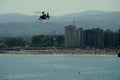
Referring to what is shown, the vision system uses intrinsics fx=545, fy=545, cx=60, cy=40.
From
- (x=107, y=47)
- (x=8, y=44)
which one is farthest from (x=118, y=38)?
(x=8, y=44)

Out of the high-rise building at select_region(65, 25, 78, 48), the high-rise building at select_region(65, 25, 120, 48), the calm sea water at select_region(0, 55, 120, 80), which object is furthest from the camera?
the high-rise building at select_region(65, 25, 78, 48)

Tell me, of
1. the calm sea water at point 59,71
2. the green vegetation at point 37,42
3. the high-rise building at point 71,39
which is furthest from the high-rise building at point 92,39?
the calm sea water at point 59,71

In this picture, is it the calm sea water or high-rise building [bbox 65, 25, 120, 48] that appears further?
high-rise building [bbox 65, 25, 120, 48]

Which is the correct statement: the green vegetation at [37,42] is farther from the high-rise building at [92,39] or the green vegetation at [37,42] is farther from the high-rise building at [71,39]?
the high-rise building at [92,39]

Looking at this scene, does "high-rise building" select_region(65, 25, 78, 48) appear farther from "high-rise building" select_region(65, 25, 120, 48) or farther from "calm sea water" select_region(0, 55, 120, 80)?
"calm sea water" select_region(0, 55, 120, 80)

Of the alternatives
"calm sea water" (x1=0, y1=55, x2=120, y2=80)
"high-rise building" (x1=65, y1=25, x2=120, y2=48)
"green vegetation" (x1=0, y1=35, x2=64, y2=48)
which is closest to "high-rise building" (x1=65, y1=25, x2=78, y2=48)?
"high-rise building" (x1=65, y1=25, x2=120, y2=48)

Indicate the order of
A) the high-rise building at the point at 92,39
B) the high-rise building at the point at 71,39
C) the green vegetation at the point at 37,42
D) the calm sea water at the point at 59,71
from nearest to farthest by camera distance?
1. the calm sea water at the point at 59,71
2. the high-rise building at the point at 92,39
3. the green vegetation at the point at 37,42
4. the high-rise building at the point at 71,39

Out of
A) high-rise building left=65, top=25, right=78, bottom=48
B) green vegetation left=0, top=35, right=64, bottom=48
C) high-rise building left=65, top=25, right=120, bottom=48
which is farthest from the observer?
high-rise building left=65, top=25, right=78, bottom=48

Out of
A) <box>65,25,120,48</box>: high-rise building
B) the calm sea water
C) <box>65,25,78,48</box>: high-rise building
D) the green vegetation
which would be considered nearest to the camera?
the calm sea water

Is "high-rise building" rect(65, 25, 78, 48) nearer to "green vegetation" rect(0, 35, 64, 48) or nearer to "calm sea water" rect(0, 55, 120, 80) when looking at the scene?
"green vegetation" rect(0, 35, 64, 48)

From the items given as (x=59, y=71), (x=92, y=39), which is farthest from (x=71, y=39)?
(x=59, y=71)

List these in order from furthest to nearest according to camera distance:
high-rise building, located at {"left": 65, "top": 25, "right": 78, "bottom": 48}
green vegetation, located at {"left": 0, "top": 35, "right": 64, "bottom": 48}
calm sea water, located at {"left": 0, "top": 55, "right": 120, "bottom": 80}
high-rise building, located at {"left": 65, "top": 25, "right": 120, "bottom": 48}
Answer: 1. high-rise building, located at {"left": 65, "top": 25, "right": 78, "bottom": 48}
2. green vegetation, located at {"left": 0, "top": 35, "right": 64, "bottom": 48}
3. high-rise building, located at {"left": 65, "top": 25, "right": 120, "bottom": 48}
4. calm sea water, located at {"left": 0, "top": 55, "right": 120, "bottom": 80}
